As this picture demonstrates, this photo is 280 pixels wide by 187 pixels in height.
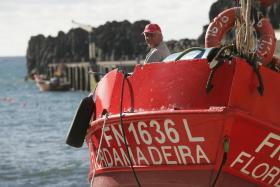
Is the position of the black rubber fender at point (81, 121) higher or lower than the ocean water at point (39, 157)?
higher

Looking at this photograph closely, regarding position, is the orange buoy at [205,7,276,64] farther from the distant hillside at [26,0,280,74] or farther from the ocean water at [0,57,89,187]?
the distant hillside at [26,0,280,74]

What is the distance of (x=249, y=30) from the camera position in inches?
346

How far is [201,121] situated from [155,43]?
1.72m

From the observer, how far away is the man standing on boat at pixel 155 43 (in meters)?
10.1

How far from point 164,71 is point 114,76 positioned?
2.89ft

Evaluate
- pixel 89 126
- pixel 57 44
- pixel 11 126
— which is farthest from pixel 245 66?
pixel 57 44

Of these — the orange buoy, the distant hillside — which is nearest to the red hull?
the orange buoy

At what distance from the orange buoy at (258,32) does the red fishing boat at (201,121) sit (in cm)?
5

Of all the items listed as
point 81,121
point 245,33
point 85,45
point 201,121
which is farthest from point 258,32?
point 85,45

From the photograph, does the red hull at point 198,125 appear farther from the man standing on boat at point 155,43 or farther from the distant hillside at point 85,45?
the distant hillside at point 85,45

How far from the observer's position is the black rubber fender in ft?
35.0

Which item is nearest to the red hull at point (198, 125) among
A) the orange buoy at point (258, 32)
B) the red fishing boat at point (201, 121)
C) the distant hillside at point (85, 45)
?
the red fishing boat at point (201, 121)

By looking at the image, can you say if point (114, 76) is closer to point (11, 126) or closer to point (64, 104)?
point (11, 126)

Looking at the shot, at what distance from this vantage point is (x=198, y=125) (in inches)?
347
